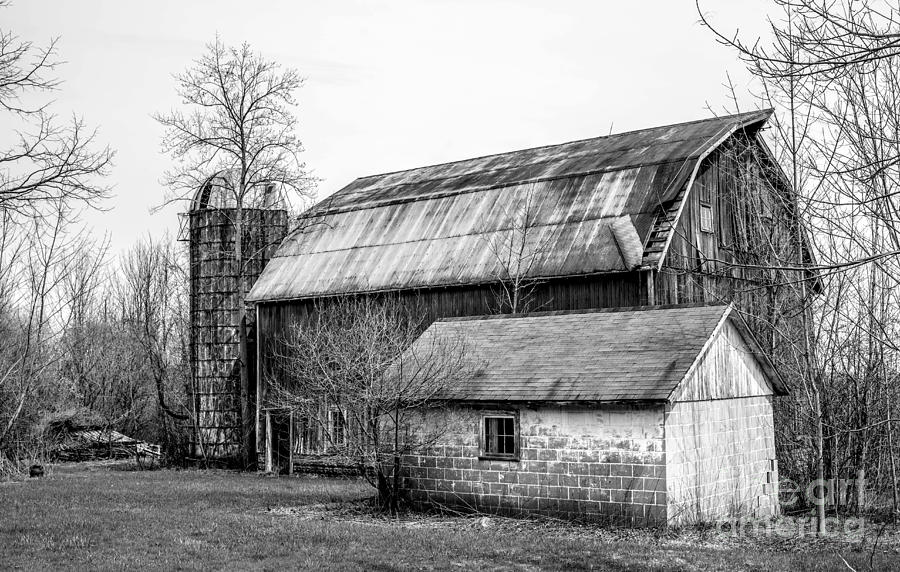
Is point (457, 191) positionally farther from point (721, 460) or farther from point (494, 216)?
point (721, 460)

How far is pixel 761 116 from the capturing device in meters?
24.5

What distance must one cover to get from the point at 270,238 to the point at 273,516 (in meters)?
16.1

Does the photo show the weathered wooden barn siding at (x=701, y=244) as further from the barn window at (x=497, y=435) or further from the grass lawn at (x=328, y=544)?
the grass lawn at (x=328, y=544)

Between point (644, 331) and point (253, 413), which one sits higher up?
point (644, 331)

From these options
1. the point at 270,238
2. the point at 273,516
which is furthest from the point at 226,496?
the point at 270,238

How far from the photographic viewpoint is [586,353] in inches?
682

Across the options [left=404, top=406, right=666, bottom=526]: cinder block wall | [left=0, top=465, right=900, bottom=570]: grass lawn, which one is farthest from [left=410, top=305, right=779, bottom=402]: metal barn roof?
[left=0, top=465, right=900, bottom=570]: grass lawn

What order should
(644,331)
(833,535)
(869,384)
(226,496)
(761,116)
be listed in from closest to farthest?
(833,535)
(644,331)
(869,384)
(226,496)
(761,116)

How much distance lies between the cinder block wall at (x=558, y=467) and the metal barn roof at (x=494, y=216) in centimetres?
637

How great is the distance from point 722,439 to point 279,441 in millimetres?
16479

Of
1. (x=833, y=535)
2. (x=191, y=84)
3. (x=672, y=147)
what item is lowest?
(x=833, y=535)

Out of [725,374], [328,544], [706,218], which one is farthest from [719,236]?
[328,544]

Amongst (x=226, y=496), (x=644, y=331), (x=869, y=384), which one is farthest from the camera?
(x=226, y=496)

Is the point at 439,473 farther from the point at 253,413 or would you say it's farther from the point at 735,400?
the point at 253,413
